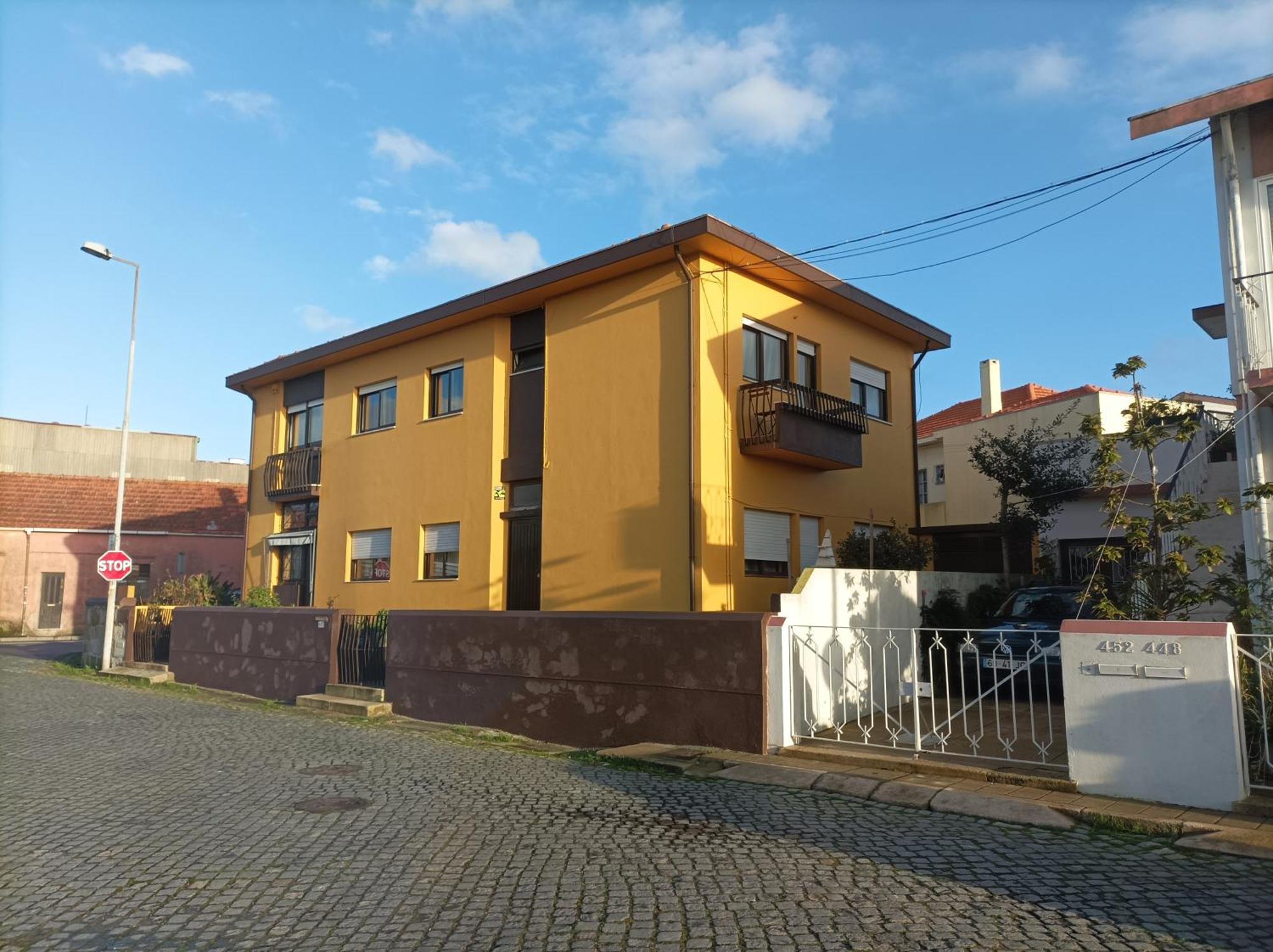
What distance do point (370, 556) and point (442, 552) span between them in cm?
253

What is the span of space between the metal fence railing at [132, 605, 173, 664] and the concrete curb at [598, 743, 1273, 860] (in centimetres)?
1429

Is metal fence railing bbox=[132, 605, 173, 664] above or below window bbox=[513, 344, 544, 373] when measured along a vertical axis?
below

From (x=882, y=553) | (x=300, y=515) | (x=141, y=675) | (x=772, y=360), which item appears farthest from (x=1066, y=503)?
(x=141, y=675)

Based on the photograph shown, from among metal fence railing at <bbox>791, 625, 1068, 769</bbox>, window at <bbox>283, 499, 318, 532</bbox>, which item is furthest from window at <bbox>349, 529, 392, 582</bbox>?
metal fence railing at <bbox>791, 625, 1068, 769</bbox>

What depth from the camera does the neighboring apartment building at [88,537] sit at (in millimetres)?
33375

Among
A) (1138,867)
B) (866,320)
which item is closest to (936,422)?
(866,320)

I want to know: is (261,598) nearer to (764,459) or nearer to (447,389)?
(447,389)

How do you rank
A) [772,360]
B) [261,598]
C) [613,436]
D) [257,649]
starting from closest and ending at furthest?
[613,436]
[772,360]
[257,649]
[261,598]

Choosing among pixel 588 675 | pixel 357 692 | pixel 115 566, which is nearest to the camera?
pixel 588 675

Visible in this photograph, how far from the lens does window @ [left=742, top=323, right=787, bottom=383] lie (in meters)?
15.5

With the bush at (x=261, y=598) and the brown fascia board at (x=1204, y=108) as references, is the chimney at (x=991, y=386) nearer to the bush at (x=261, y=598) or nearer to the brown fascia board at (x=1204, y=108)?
the brown fascia board at (x=1204, y=108)

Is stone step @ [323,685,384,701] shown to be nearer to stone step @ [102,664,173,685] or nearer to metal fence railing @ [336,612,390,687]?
metal fence railing @ [336,612,390,687]

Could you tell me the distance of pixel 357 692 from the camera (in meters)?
14.6

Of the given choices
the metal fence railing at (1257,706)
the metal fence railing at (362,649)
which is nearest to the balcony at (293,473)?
the metal fence railing at (362,649)
